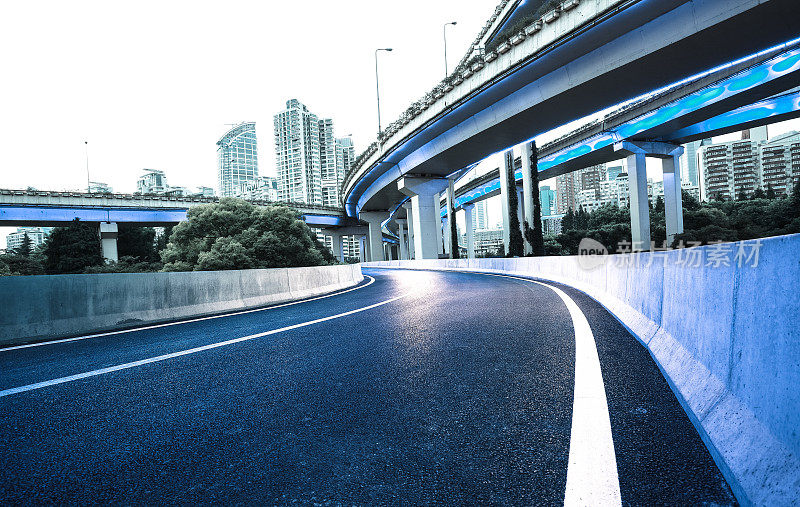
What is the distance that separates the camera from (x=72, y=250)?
1992 inches

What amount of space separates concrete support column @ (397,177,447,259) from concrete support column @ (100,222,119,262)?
35.2 metres

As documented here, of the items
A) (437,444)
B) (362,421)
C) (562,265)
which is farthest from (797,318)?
(562,265)

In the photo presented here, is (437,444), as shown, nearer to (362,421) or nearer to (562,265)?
(362,421)

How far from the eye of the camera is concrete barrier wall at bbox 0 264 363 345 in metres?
7.71

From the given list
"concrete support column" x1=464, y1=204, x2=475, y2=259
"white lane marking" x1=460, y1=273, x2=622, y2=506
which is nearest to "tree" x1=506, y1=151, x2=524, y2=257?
"concrete support column" x1=464, y1=204, x2=475, y2=259

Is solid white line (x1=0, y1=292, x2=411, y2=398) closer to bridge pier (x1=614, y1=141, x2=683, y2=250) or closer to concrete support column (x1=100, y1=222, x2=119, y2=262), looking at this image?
bridge pier (x1=614, y1=141, x2=683, y2=250)

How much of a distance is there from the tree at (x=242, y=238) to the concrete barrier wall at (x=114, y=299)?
19.5 metres

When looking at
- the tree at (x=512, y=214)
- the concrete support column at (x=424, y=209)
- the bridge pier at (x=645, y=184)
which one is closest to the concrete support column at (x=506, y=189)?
the tree at (x=512, y=214)

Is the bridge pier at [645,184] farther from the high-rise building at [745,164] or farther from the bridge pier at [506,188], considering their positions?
the high-rise building at [745,164]

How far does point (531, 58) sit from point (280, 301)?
651 inches

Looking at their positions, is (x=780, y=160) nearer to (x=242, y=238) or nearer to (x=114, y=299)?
(x=242, y=238)

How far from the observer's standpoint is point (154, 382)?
4.61 metres

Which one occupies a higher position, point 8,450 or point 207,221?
point 207,221

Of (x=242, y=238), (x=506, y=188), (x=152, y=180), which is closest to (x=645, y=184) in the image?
(x=506, y=188)
